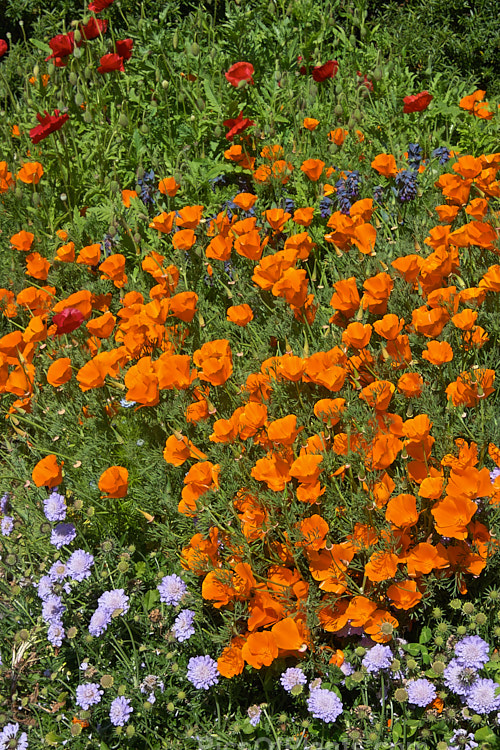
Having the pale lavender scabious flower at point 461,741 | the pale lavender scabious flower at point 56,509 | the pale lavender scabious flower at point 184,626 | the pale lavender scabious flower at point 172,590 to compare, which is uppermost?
the pale lavender scabious flower at point 56,509

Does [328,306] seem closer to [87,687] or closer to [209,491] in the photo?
Result: [209,491]

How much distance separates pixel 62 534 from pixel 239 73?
245cm

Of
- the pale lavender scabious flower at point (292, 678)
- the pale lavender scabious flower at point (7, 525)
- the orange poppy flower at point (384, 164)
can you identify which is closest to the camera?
the pale lavender scabious flower at point (292, 678)

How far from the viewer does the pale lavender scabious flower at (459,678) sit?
5.82 ft

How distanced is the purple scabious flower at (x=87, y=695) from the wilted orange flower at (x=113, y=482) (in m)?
0.52

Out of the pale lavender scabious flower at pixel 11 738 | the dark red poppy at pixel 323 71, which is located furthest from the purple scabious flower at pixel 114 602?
the dark red poppy at pixel 323 71

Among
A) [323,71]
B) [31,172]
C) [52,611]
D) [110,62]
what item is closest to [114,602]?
[52,611]

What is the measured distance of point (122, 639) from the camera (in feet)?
7.35

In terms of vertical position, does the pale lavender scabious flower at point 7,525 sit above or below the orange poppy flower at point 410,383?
below

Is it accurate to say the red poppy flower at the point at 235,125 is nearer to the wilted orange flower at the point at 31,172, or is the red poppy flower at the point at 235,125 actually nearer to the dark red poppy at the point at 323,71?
the dark red poppy at the point at 323,71

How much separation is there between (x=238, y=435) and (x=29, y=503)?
0.80m

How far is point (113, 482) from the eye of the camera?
2037mm

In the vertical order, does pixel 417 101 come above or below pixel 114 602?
above

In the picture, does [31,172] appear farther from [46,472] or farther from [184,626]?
[184,626]
